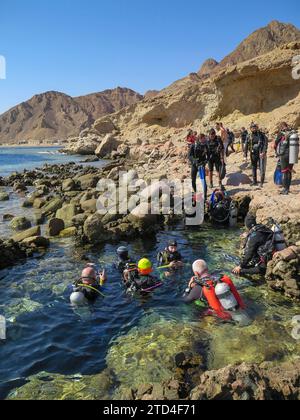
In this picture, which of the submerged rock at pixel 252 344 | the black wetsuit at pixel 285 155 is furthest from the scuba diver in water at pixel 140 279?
the black wetsuit at pixel 285 155

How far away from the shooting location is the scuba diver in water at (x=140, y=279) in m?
8.55

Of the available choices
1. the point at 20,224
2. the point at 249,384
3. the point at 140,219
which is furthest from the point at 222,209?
the point at 249,384

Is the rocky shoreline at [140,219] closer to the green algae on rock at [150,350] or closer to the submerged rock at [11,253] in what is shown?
the submerged rock at [11,253]

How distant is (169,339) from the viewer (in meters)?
6.65

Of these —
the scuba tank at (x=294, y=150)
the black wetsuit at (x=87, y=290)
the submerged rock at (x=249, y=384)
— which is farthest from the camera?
the scuba tank at (x=294, y=150)

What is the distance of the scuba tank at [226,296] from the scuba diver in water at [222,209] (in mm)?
6526

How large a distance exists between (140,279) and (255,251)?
2.70 m

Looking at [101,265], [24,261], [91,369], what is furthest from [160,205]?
[91,369]

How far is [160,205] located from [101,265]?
4.64 metres

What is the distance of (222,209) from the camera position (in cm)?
1341

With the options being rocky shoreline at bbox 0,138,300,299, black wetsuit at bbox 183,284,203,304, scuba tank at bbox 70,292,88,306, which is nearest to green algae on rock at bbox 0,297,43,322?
scuba tank at bbox 70,292,88,306

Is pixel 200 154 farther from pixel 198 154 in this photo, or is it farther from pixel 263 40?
pixel 263 40

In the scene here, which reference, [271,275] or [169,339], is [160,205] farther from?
[169,339]
